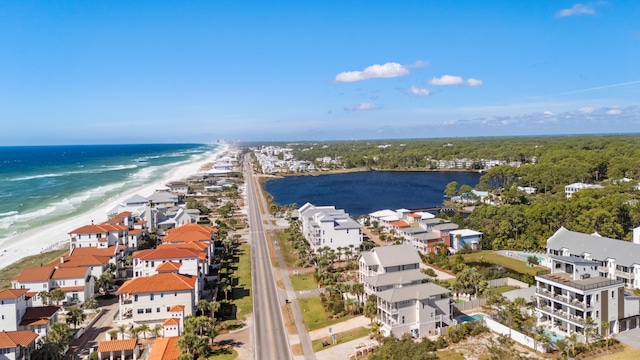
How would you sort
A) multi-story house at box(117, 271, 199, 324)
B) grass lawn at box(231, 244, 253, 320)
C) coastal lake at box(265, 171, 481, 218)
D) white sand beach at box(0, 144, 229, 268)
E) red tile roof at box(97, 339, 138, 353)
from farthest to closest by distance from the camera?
1. coastal lake at box(265, 171, 481, 218)
2. white sand beach at box(0, 144, 229, 268)
3. grass lawn at box(231, 244, 253, 320)
4. multi-story house at box(117, 271, 199, 324)
5. red tile roof at box(97, 339, 138, 353)

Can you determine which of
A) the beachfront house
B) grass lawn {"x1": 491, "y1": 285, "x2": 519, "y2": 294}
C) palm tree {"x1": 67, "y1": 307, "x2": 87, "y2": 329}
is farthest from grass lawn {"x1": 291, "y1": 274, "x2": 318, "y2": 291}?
the beachfront house

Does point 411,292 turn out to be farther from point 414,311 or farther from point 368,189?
point 368,189

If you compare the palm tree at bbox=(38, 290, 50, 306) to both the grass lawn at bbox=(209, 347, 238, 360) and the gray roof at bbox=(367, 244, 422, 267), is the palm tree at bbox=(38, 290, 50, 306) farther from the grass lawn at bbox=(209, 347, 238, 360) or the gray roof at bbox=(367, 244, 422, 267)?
the gray roof at bbox=(367, 244, 422, 267)

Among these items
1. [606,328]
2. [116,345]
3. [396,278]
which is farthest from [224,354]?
[606,328]

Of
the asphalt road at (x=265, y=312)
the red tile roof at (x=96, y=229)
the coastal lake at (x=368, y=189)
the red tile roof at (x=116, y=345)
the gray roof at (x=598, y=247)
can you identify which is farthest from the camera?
the coastal lake at (x=368, y=189)

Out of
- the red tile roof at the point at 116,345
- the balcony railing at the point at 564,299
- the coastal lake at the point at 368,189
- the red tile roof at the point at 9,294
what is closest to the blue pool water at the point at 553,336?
the balcony railing at the point at 564,299

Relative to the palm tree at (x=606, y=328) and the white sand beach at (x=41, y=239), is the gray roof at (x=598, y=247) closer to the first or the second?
the palm tree at (x=606, y=328)
